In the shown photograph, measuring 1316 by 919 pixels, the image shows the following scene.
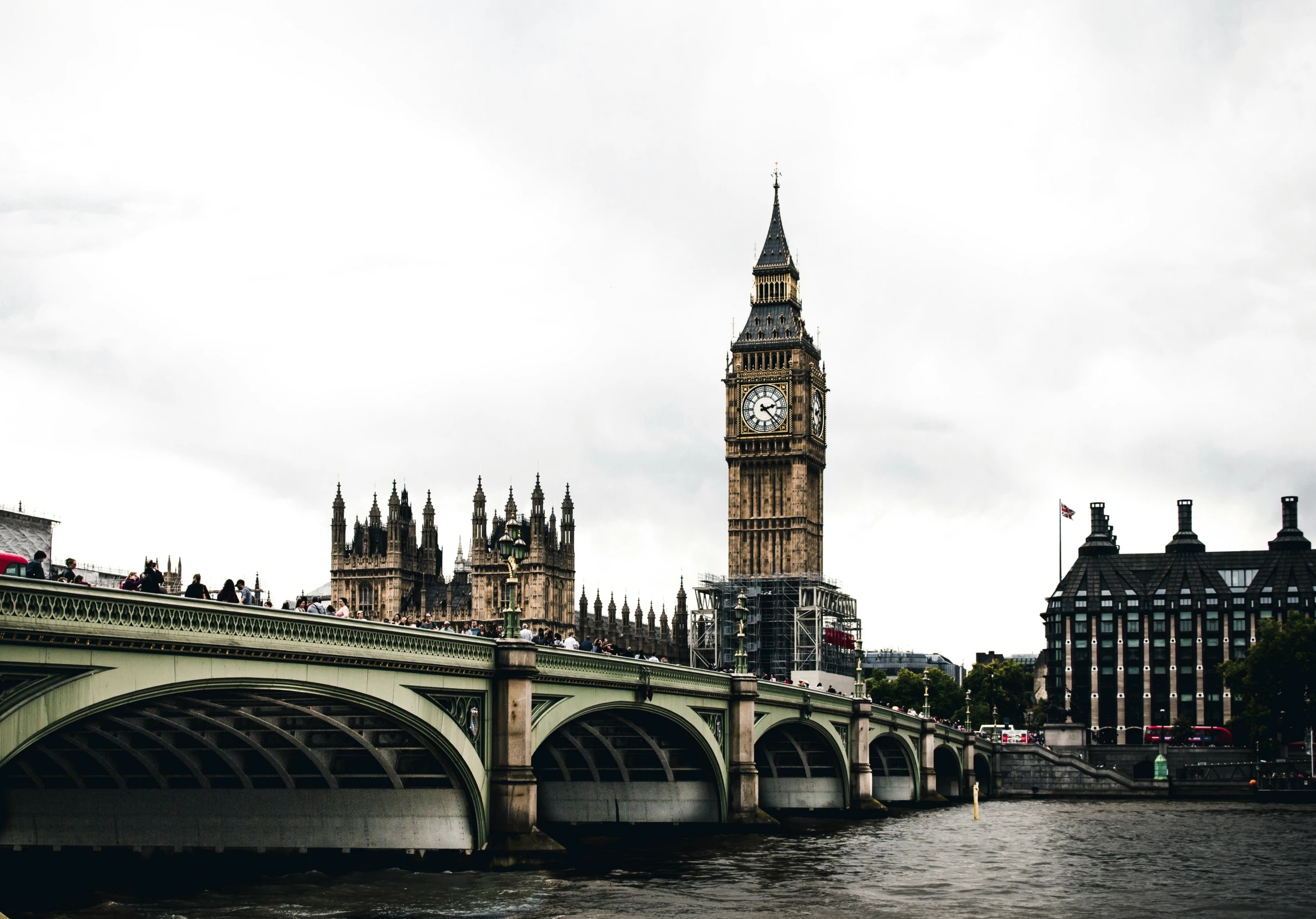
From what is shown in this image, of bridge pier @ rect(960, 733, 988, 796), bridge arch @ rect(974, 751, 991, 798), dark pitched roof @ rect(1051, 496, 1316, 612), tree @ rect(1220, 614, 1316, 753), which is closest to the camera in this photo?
bridge pier @ rect(960, 733, 988, 796)

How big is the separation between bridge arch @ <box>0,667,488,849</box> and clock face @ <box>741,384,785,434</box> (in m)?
129

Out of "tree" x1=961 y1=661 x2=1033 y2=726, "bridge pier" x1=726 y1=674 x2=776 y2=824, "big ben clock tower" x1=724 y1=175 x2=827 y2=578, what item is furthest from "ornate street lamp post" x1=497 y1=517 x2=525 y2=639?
"tree" x1=961 y1=661 x2=1033 y2=726

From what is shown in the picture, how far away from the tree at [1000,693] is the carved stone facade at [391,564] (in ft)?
198

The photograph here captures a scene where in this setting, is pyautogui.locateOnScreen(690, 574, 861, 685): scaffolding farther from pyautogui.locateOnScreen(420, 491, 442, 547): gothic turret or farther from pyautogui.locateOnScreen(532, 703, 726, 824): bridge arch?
pyautogui.locateOnScreen(532, 703, 726, 824): bridge arch

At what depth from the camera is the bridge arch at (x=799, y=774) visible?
81500 mm

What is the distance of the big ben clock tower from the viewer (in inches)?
6762

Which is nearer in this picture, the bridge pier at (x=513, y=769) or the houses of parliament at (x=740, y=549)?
the bridge pier at (x=513, y=769)

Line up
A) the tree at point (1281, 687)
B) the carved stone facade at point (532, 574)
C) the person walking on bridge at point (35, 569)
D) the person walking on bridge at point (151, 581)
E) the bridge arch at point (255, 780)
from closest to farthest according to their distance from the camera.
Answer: the person walking on bridge at point (35, 569)
the person walking on bridge at point (151, 581)
the bridge arch at point (255, 780)
the tree at point (1281, 687)
the carved stone facade at point (532, 574)

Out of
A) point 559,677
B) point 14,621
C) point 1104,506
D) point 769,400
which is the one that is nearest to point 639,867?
point 559,677

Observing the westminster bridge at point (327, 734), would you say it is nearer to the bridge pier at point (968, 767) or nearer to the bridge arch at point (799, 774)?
the bridge arch at point (799, 774)

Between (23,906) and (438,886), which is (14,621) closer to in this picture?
(23,906)

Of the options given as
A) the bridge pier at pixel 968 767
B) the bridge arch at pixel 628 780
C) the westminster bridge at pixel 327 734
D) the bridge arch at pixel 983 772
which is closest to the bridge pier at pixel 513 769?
the westminster bridge at pixel 327 734

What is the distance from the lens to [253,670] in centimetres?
3472

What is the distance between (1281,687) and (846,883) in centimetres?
9069
